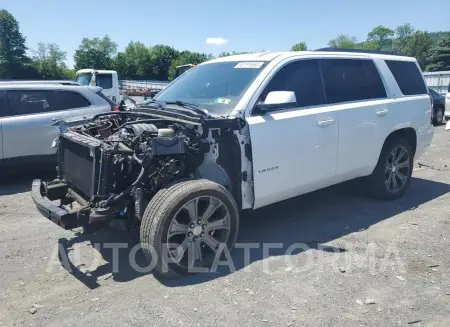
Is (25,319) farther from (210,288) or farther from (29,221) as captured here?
(29,221)

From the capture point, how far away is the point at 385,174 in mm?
5754

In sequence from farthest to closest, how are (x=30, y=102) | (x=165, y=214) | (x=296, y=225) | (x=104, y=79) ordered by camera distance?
(x=104, y=79) < (x=30, y=102) < (x=296, y=225) < (x=165, y=214)

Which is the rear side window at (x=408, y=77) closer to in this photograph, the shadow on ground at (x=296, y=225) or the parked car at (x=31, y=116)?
the shadow on ground at (x=296, y=225)

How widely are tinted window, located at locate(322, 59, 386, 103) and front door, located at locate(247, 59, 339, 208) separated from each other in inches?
6.7

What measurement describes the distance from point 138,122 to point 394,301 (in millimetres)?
2806

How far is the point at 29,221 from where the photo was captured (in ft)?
17.7

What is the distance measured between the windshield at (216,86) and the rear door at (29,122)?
9.26ft

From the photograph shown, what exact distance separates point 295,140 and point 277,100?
1.83 feet

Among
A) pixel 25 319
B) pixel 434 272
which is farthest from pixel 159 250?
pixel 434 272

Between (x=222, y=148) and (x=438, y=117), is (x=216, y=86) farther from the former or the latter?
(x=438, y=117)

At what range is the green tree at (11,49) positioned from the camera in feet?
249

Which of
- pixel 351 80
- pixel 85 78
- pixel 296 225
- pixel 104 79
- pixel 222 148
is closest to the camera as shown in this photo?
pixel 222 148

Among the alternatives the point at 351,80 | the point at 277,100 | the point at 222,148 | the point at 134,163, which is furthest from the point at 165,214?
the point at 351,80

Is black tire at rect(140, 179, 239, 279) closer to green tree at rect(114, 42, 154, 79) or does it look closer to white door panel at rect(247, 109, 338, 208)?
white door panel at rect(247, 109, 338, 208)
